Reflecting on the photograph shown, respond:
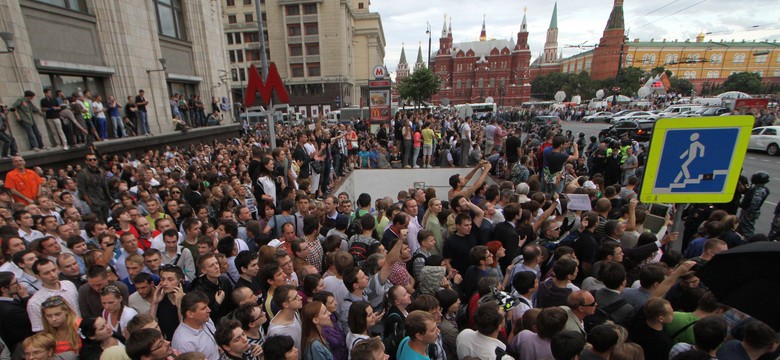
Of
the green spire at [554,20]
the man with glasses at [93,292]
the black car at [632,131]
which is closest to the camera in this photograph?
the man with glasses at [93,292]

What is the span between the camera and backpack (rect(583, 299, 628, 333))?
320 centimetres

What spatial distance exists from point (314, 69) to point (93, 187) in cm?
4858

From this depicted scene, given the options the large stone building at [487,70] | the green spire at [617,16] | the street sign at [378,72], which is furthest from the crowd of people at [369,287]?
the green spire at [617,16]

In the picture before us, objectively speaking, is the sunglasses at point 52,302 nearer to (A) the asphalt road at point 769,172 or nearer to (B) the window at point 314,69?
(A) the asphalt road at point 769,172

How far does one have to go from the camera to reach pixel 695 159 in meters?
3.17

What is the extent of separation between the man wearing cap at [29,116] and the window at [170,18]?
8013 mm

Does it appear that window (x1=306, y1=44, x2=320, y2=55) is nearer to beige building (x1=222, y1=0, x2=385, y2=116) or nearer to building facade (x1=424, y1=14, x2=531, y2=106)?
beige building (x1=222, y1=0, x2=385, y2=116)

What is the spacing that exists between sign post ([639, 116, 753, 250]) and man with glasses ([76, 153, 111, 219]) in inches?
363

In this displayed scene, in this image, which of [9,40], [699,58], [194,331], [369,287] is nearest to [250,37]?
[9,40]

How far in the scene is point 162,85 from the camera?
15.3 metres

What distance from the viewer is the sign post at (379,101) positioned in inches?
595

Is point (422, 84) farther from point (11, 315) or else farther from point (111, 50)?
point (11, 315)

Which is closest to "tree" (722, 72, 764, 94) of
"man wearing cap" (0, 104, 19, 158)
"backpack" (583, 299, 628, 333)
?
"backpack" (583, 299, 628, 333)

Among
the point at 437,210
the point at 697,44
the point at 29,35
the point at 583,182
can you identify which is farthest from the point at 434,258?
the point at 697,44
